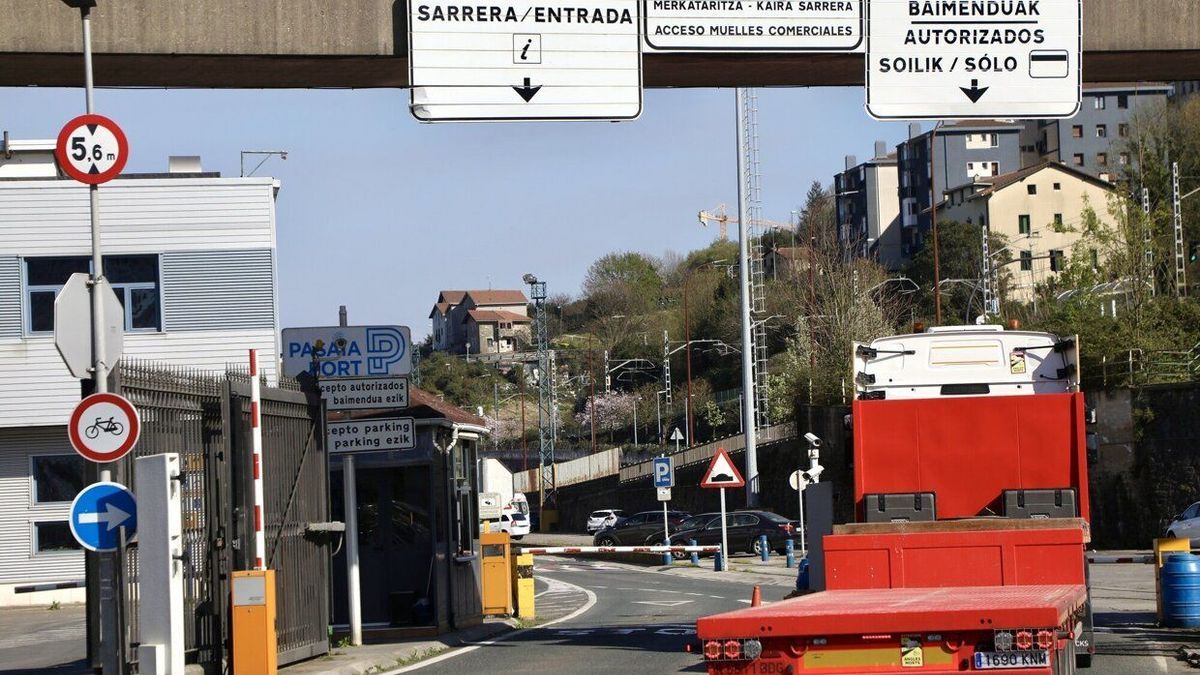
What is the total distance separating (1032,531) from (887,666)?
3.54 meters

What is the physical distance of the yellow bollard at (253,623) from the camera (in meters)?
13.2

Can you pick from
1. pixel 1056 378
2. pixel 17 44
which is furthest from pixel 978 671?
pixel 17 44

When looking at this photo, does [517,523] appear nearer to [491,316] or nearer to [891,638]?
[891,638]

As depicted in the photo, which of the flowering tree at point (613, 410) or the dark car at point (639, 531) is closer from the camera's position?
the dark car at point (639, 531)

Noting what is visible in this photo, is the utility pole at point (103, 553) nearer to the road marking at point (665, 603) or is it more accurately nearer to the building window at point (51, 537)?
the road marking at point (665, 603)

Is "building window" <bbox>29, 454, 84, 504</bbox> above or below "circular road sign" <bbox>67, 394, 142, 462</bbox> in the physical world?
below

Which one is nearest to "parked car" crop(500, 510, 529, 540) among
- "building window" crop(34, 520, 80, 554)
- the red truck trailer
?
"building window" crop(34, 520, 80, 554)

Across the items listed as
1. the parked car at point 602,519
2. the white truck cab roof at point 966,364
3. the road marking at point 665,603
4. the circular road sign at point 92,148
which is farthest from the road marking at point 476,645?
the parked car at point 602,519

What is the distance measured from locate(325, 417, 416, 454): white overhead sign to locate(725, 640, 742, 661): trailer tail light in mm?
10552

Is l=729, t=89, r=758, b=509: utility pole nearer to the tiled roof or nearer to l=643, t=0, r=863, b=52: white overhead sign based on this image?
l=643, t=0, r=863, b=52: white overhead sign

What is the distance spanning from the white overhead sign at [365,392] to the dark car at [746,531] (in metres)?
29.6

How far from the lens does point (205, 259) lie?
115 feet

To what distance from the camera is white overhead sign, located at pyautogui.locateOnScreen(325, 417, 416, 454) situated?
18.2 metres

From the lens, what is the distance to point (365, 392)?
1806 cm
